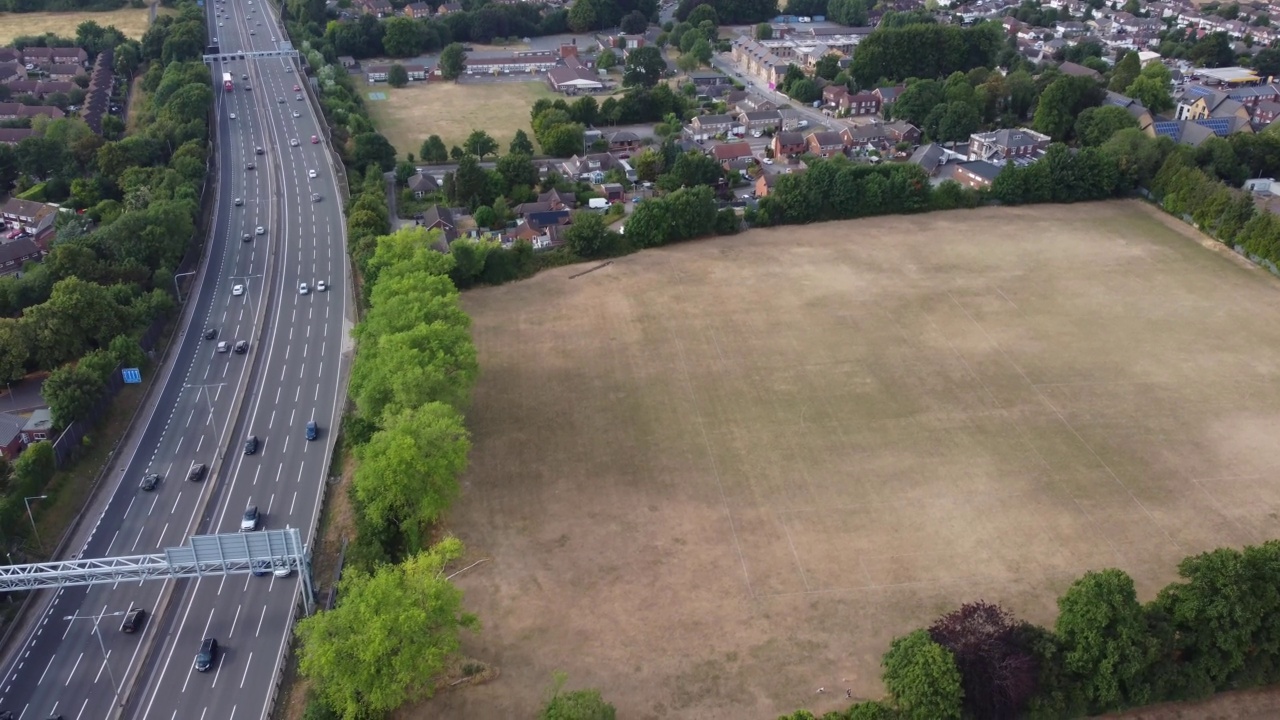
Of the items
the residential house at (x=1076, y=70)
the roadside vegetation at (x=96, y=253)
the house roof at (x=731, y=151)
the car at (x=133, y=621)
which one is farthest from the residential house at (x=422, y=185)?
the residential house at (x=1076, y=70)

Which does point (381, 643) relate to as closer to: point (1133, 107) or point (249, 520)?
point (249, 520)

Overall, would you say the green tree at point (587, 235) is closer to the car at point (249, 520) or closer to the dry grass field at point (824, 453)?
the dry grass field at point (824, 453)

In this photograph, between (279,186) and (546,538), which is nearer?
(546,538)

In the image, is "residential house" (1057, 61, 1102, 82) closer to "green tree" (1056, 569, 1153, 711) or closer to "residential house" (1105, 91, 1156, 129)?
"residential house" (1105, 91, 1156, 129)

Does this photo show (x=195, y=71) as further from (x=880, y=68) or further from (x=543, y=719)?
(x=543, y=719)

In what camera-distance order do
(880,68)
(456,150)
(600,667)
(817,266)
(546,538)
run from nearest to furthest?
1. (600,667)
2. (546,538)
3. (817,266)
4. (456,150)
5. (880,68)

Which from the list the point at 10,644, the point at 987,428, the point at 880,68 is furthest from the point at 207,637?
the point at 880,68
